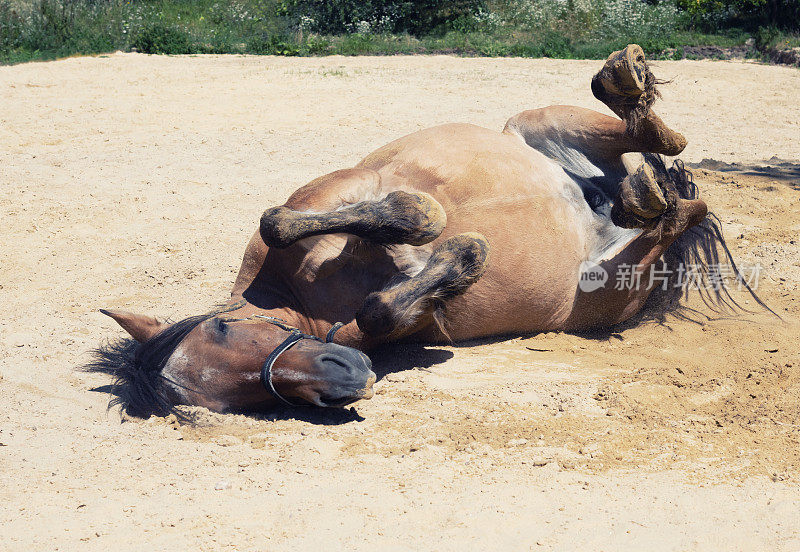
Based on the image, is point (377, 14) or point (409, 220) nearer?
point (409, 220)

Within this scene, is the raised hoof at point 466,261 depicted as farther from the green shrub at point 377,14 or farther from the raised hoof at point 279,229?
the green shrub at point 377,14

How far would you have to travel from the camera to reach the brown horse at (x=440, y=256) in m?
2.78

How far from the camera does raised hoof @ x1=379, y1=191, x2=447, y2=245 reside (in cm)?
289

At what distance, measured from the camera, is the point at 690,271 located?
391 centimetres

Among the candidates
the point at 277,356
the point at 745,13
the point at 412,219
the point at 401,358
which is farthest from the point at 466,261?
the point at 745,13

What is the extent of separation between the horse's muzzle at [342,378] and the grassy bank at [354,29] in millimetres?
9164

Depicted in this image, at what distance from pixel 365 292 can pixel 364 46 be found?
9074mm

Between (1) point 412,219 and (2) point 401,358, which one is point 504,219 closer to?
(1) point 412,219

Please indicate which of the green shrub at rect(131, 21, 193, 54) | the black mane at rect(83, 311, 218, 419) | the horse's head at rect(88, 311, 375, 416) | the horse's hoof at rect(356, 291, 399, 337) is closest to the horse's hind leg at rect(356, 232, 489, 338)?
the horse's hoof at rect(356, 291, 399, 337)

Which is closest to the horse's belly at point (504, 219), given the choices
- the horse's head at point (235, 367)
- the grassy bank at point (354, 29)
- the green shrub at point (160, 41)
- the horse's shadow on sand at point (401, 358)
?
the horse's shadow on sand at point (401, 358)

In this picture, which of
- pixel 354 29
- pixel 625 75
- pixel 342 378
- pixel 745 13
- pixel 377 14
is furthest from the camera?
pixel 377 14

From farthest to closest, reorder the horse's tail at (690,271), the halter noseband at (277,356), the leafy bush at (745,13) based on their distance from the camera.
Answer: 1. the leafy bush at (745,13)
2. the horse's tail at (690,271)
3. the halter noseband at (277,356)

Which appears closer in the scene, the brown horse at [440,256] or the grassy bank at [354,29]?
the brown horse at [440,256]

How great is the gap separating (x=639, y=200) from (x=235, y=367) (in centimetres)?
183
